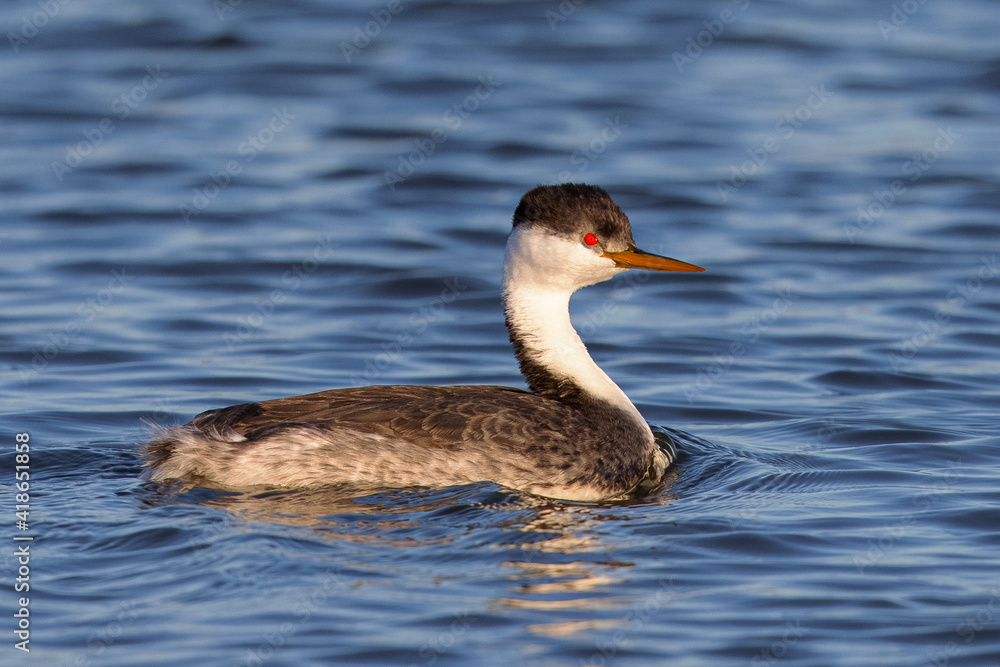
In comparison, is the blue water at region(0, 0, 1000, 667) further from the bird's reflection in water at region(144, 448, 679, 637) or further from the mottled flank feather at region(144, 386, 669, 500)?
the mottled flank feather at region(144, 386, 669, 500)

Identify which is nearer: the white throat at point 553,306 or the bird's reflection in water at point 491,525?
the bird's reflection in water at point 491,525

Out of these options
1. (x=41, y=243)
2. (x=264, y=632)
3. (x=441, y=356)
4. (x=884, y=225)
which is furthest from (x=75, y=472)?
(x=884, y=225)

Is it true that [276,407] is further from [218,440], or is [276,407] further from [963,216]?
[963,216]

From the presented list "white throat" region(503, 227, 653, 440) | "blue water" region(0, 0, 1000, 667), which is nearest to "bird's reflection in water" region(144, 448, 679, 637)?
"blue water" region(0, 0, 1000, 667)

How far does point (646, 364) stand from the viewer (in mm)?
11625

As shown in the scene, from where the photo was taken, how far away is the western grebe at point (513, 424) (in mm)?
7852

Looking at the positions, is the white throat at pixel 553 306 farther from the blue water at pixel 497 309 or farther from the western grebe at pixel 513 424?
the blue water at pixel 497 309

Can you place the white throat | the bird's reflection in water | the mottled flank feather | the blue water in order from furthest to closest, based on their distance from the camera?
the white throat → the mottled flank feather → the bird's reflection in water → the blue water

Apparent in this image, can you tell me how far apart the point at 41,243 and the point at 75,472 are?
6333 millimetres

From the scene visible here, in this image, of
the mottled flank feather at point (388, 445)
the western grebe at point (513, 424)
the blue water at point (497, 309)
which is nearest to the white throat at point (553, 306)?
the western grebe at point (513, 424)

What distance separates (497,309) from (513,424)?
4.97 meters

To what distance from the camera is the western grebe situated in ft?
25.8

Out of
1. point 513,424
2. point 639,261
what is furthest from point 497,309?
point 513,424

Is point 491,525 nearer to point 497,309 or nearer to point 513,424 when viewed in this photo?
point 513,424
